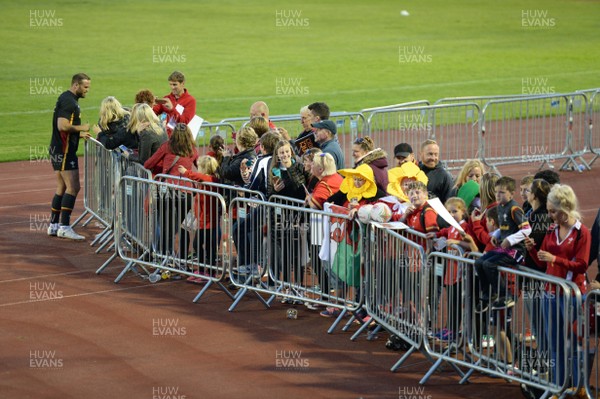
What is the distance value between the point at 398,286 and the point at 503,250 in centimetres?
136

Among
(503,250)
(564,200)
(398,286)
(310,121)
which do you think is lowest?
(398,286)

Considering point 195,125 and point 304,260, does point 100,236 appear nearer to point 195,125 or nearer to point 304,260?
point 195,125

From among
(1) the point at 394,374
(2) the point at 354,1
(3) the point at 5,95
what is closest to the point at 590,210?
(1) the point at 394,374

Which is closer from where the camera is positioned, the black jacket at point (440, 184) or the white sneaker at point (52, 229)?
Answer: the black jacket at point (440, 184)

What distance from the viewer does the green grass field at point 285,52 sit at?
104ft

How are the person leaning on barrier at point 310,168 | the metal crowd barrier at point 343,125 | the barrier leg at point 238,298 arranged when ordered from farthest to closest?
the metal crowd barrier at point 343,125 → the person leaning on barrier at point 310,168 → the barrier leg at point 238,298

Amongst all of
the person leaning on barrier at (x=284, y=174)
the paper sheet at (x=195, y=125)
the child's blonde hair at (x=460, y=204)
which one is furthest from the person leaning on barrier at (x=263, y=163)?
the child's blonde hair at (x=460, y=204)

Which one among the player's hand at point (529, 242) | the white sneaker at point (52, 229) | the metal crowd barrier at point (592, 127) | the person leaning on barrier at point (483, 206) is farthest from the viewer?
the metal crowd barrier at point (592, 127)

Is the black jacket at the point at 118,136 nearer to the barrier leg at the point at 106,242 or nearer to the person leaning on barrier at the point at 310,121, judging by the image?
the barrier leg at the point at 106,242

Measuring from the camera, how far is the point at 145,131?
49.6 feet

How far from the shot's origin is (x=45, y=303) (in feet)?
43.3

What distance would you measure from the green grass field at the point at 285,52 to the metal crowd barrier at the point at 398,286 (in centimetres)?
1394

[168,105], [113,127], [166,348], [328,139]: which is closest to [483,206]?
[166,348]

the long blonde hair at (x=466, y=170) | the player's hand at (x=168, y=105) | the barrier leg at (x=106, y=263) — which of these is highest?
the player's hand at (x=168, y=105)
